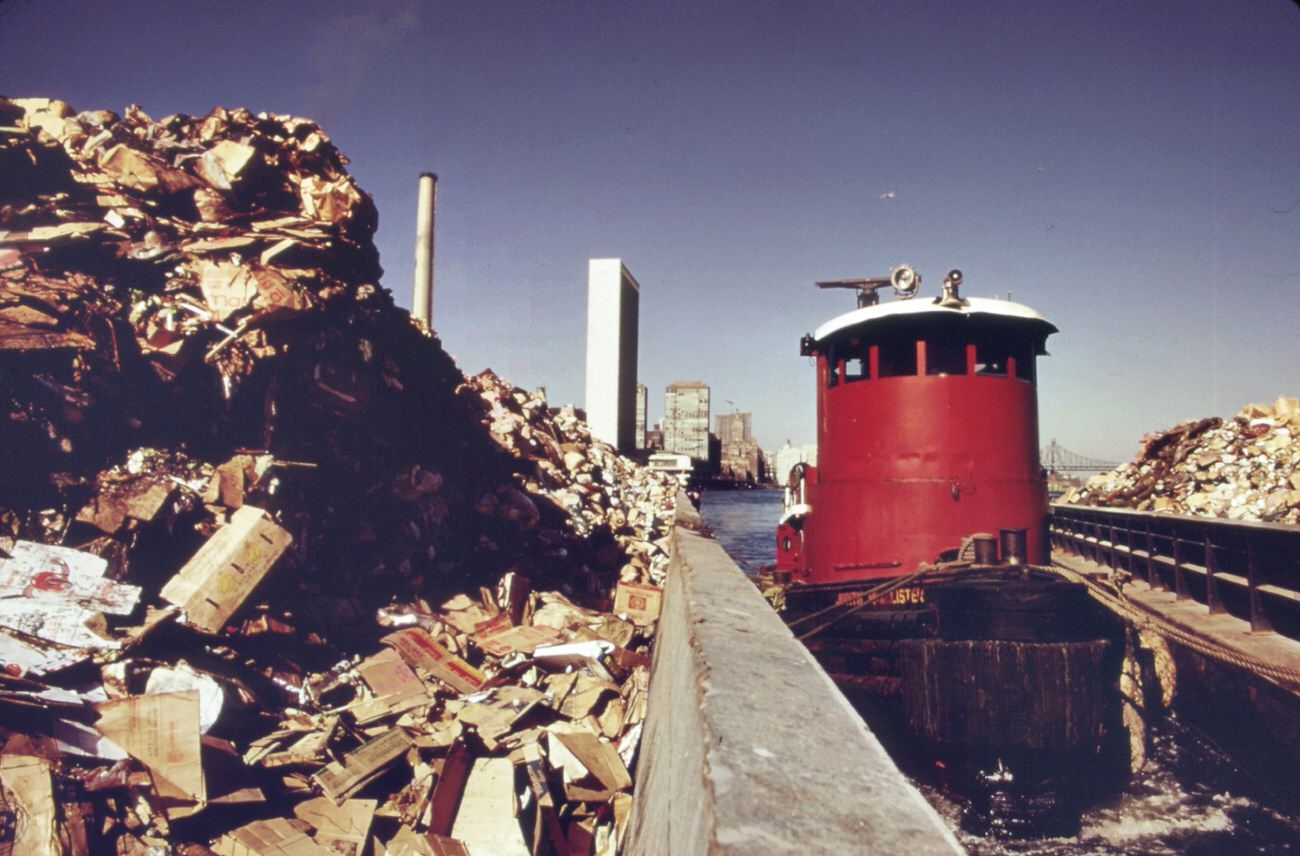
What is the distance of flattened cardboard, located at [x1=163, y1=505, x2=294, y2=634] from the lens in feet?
13.6

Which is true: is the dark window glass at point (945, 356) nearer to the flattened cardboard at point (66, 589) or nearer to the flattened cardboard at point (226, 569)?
the flattened cardboard at point (226, 569)

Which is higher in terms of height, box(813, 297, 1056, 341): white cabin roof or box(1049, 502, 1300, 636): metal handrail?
box(813, 297, 1056, 341): white cabin roof

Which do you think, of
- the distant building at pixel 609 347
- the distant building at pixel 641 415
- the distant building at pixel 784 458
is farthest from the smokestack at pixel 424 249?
the distant building at pixel 784 458

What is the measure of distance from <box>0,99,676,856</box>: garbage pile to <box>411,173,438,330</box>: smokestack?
975 cm

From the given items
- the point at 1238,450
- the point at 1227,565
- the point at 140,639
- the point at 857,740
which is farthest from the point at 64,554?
the point at 1238,450

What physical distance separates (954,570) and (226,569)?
530 cm

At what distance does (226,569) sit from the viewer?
430 cm

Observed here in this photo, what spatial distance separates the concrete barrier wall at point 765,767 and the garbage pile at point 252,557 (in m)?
1.78

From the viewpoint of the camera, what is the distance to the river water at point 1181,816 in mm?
4551

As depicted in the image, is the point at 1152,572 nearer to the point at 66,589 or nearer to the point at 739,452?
the point at 66,589

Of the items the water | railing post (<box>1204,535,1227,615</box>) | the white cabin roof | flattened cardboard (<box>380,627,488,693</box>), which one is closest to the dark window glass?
the white cabin roof

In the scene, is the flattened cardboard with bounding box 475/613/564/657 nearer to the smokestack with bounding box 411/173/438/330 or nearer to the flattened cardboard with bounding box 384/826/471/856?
the flattened cardboard with bounding box 384/826/471/856

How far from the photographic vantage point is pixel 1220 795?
532 centimetres

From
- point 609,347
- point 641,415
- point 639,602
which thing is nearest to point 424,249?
point 609,347
